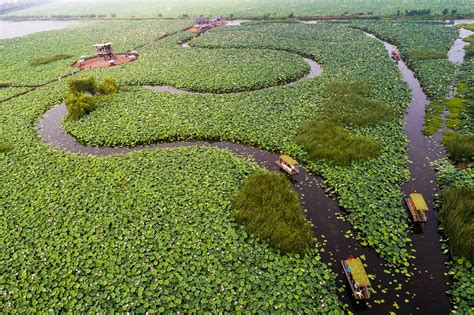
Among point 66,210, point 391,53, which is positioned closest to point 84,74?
point 66,210

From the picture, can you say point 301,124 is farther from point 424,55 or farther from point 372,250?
point 424,55

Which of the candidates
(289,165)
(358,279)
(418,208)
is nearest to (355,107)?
(289,165)

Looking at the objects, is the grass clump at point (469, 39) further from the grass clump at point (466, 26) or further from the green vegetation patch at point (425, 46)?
the grass clump at point (466, 26)

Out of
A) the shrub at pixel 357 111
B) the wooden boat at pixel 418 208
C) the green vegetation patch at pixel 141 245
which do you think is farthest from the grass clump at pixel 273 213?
the shrub at pixel 357 111

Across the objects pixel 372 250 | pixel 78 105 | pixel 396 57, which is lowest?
pixel 372 250

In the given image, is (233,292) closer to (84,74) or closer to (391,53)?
(84,74)

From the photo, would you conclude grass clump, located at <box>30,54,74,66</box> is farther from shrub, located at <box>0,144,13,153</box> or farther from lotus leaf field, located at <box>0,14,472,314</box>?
shrub, located at <box>0,144,13,153</box>
